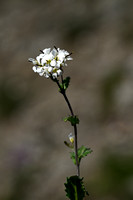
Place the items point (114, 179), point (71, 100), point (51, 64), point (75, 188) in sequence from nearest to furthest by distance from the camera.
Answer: point (51, 64) < point (75, 188) < point (114, 179) < point (71, 100)

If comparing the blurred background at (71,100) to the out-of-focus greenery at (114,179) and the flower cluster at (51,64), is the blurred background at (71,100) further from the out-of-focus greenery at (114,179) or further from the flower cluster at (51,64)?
the flower cluster at (51,64)

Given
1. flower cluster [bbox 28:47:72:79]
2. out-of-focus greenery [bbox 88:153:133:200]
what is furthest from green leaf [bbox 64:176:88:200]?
out-of-focus greenery [bbox 88:153:133:200]

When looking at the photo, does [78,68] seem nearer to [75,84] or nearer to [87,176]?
[75,84]

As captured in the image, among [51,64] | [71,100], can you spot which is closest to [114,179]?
[71,100]

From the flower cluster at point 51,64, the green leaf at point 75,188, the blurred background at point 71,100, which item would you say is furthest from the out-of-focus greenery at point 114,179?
the flower cluster at point 51,64

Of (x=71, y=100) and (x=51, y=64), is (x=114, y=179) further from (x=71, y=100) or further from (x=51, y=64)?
(x=51, y=64)

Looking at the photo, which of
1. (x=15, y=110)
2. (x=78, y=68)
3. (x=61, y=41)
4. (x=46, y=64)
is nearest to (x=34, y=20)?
(x=61, y=41)
